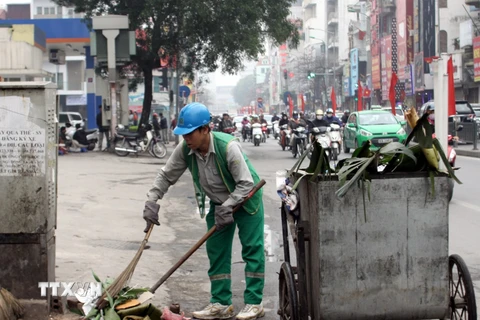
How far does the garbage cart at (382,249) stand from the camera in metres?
4.52

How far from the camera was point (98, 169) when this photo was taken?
65.6 ft

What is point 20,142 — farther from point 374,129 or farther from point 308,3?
point 308,3

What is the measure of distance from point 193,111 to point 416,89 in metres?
57.6

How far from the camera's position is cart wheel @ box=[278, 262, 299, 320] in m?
4.78

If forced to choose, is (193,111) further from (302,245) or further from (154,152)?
(154,152)

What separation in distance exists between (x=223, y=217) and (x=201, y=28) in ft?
72.2

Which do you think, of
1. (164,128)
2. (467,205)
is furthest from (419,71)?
(467,205)

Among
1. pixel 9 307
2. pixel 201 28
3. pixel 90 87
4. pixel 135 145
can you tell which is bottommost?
pixel 9 307

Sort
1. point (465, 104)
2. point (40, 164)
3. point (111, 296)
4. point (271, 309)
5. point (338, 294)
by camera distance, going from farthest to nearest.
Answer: point (465, 104)
point (271, 309)
point (40, 164)
point (111, 296)
point (338, 294)

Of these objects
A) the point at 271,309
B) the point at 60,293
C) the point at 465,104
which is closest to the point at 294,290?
the point at 271,309

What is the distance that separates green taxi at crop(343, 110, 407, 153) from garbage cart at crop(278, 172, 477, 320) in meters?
20.0

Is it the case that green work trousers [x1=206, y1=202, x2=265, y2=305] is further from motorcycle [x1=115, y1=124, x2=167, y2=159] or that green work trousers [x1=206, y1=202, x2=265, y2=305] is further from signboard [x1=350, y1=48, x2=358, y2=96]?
signboard [x1=350, y1=48, x2=358, y2=96]

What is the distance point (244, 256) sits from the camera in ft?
18.9

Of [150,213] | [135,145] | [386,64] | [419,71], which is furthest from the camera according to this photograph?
[386,64]
